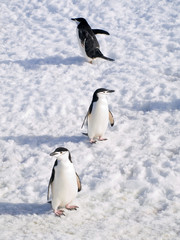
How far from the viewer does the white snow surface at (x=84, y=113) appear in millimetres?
3602

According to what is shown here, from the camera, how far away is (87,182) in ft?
14.0

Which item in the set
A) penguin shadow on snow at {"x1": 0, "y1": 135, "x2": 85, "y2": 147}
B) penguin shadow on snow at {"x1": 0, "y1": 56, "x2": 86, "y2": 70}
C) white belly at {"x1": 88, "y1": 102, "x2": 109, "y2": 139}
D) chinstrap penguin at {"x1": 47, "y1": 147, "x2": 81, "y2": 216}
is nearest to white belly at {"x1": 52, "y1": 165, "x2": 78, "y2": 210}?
chinstrap penguin at {"x1": 47, "y1": 147, "x2": 81, "y2": 216}

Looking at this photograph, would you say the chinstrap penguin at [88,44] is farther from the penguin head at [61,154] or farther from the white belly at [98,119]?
the penguin head at [61,154]

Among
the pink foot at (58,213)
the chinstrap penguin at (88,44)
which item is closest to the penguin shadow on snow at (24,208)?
the pink foot at (58,213)

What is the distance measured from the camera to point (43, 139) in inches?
208

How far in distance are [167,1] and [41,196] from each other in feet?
25.9

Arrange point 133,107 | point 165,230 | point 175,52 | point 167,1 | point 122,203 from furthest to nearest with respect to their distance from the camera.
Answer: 1. point 167,1
2. point 175,52
3. point 133,107
4. point 122,203
5. point 165,230

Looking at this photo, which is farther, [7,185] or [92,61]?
[92,61]

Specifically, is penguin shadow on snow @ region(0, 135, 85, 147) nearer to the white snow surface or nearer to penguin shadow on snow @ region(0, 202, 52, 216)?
the white snow surface

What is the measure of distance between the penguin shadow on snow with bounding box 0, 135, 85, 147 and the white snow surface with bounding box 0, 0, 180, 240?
1 centimetres

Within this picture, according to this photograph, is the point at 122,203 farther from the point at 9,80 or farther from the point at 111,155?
the point at 9,80

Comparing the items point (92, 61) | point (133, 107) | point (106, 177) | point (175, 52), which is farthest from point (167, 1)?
point (106, 177)

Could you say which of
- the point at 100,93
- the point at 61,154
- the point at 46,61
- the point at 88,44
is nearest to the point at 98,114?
the point at 100,93

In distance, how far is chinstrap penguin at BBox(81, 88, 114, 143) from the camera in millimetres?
4945
